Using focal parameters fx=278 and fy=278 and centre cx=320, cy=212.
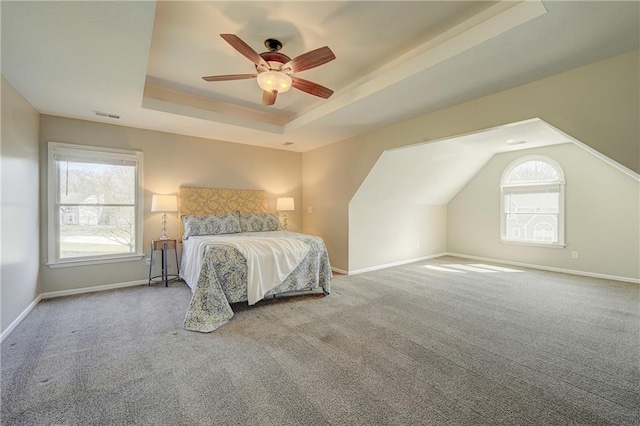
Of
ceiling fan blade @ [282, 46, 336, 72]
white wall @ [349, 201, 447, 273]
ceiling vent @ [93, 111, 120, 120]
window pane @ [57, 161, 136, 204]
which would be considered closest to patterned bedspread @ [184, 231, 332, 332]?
white wall @ [349, 201, 447, 273]

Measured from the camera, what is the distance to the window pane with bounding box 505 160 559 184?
553 cm

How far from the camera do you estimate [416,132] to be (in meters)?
3.96

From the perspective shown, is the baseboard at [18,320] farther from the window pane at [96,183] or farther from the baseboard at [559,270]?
the baseboard at [559,270]

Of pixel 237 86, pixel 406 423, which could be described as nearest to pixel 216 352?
pixel 406 423

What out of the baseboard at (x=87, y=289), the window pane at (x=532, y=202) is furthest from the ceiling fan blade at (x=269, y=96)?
the window pane at (x=532, y=202)

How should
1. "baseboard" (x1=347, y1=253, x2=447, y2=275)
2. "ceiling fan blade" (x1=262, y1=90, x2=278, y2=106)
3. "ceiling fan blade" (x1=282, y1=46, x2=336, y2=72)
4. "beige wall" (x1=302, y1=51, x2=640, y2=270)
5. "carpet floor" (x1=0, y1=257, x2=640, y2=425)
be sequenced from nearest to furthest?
"carpet floor" (x1=0, y1=257, x2=640, y2=425)
"ceiling fan blade" (x1=282, y1=46, x2=336, y2=72)
"beige wall" (x1=302, y1=51, x2=640, y2=270)
"ceiling fan blade" (x1=262, y1=90, x2=278, y2=106)
"baseboard" (x1=347, y1=253, x2=447, y2=275)

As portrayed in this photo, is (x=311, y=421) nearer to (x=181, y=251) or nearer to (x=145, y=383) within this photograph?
(x=145, y=383)

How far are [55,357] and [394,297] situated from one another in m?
3.59

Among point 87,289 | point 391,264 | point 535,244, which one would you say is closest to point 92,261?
point 87,289

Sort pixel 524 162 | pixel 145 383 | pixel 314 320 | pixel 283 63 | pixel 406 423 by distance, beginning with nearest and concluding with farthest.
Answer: pixel 406 423, pixel 145 383, pixel 283 63, pixel 314 320, pixel 524 162

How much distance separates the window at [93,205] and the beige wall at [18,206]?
0.27 m

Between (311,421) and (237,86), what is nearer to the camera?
(311,421)

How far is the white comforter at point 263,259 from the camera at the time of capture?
11.0 feet

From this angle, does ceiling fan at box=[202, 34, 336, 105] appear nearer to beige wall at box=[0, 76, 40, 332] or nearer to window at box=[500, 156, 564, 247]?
beige wall at box=[0, 76, 40, 332]
